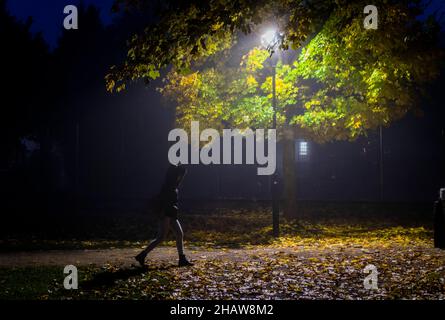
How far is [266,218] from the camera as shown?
1878 cm

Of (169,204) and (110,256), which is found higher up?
(169,204)

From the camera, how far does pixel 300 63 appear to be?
14719 mm

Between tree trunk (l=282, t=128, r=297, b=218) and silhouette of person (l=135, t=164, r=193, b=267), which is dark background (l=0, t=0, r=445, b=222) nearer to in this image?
tree trunk (l=282, t=128, r=297, b=218)

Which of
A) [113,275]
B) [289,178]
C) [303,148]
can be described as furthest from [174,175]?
[303,148]

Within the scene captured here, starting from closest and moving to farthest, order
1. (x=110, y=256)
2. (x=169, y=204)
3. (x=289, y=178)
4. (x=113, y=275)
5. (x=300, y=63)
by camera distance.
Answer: (x=113, y=275) → (x=169, y=204) → (x=110, y=256) → (x=300, y=63) → (x=289, y=178)

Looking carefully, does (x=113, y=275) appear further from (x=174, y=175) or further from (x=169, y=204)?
(x=174, y=175)

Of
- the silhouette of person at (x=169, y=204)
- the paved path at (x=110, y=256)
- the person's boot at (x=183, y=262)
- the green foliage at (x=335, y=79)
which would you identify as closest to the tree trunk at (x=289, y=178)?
the green foliage at (x=335, y=79)

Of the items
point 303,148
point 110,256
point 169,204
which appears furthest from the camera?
point 303,148

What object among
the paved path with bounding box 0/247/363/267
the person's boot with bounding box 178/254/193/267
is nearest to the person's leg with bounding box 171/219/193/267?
the person's boot with bounding box 178/254/193/267

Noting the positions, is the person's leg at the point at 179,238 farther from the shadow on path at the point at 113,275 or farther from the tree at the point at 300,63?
the tree at the point at 300,63

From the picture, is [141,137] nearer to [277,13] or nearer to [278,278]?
[277,13]

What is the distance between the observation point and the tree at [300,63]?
8.55 metres

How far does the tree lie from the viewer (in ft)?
28.1
